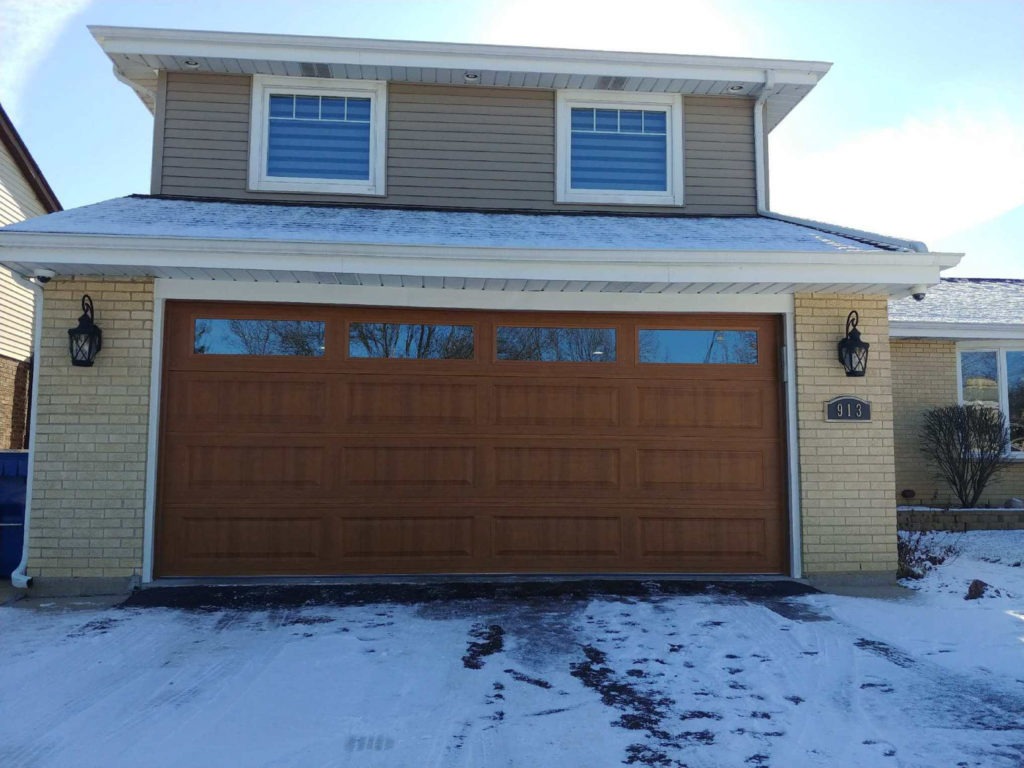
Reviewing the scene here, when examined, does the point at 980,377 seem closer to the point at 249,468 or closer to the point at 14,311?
the point at 249,468

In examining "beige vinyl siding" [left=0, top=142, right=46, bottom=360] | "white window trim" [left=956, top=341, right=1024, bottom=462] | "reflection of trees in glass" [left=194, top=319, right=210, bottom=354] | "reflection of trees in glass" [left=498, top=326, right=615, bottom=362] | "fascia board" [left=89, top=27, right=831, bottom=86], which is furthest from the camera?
"beige vinyl siding" [left=0, top=142, right=46, bottom=360]

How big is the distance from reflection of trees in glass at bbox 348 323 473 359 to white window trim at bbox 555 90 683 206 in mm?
2396

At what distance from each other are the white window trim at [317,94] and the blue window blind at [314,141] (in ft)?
0.22

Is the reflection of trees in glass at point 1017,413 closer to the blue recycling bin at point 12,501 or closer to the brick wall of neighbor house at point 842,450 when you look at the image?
the brick wall of neighbor house at point 842,450

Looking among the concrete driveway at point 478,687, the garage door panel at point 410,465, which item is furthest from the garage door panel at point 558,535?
the concrete driveway at point 478,687

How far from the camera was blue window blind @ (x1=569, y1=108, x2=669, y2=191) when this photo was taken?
8.45 metres

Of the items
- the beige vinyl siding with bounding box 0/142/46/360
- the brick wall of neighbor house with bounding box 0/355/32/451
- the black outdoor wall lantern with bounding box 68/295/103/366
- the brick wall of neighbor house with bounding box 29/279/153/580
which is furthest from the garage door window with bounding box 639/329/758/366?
the beige vinyl siding with bounding box 0/142/46/360

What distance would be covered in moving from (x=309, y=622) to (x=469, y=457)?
1961mm

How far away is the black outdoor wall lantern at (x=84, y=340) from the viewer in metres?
6.14

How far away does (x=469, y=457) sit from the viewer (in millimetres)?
6656

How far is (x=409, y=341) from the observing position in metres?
6.69

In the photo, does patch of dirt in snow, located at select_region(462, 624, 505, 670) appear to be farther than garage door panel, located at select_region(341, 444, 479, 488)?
No

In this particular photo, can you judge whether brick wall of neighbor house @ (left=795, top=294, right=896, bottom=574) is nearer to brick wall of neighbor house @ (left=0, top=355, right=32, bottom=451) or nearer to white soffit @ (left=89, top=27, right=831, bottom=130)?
white soffit @ (left=89, top=27, right=831, bottom=130)

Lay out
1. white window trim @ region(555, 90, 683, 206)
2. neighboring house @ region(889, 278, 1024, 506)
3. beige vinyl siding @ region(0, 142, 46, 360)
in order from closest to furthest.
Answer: white window trim @ region(555, 90, 683, 206) → neighboring house @ region(889, 278, 1024, 506) → beige vinyl siding @ region(0, 142, 46, 360)
